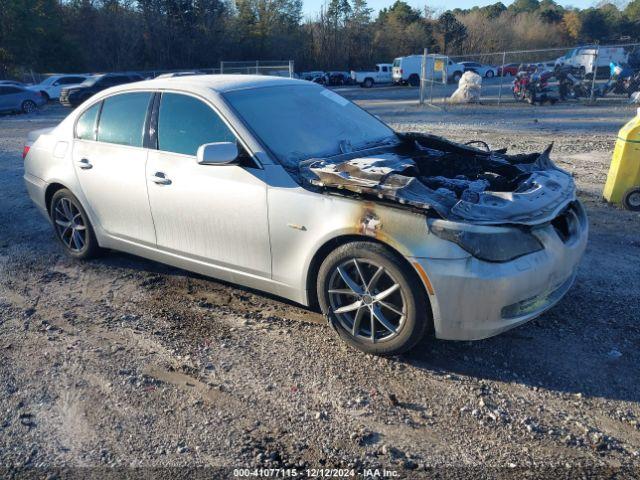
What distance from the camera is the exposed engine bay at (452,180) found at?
130 inches

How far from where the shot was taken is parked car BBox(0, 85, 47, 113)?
23812 millimetres

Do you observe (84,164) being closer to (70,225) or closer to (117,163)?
(117,163)

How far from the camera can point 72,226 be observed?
5.44m

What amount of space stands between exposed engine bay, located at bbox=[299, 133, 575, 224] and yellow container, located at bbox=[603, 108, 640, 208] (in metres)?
2.73

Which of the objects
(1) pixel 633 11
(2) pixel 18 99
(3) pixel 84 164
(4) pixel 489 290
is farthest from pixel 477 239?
(1) pixel 633 11

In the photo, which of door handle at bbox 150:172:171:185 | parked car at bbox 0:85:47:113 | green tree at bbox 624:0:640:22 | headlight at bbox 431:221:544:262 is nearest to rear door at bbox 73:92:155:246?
door handle at bbox 150:172:171:185

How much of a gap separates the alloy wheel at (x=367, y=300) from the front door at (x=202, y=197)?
603 millimetres

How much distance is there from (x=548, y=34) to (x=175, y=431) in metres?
65.8

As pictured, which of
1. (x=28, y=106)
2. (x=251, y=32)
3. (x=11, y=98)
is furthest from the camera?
(x=251, y=32)

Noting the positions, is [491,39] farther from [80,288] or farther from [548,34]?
[80,288]

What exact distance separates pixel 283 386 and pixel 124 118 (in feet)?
9.31

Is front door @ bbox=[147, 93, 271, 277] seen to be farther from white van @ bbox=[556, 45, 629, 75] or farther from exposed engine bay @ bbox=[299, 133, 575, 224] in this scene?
white van @ bbox=[556, 45, 629, 75]

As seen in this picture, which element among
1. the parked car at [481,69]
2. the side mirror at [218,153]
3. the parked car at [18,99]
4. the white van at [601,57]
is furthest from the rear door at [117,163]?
the parked car at [481,69]

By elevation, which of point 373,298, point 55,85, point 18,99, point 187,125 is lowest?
point 18,99
